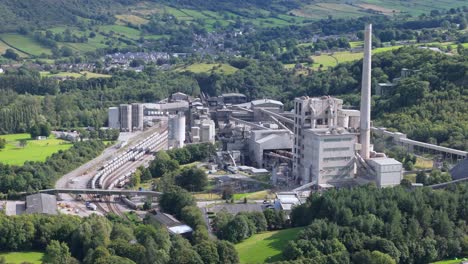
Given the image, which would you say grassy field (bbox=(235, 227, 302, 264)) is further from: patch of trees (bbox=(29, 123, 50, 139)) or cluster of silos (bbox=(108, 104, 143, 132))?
cluster of silos (bbox=(108, 104, 143, 132))

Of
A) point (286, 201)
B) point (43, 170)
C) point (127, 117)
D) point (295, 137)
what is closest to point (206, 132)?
point (127, 117)

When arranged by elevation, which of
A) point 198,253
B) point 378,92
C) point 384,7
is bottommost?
point 198,253

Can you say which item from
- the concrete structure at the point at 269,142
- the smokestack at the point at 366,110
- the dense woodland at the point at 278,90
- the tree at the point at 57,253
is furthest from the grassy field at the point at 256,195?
the dense woodland at the point at 278,90

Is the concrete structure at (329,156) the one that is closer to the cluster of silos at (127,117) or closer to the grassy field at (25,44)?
the cluster of silos at (127,117)

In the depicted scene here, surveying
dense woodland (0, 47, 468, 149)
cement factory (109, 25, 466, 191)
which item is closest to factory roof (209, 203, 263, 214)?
cement factory (109, 25, 466, 191)

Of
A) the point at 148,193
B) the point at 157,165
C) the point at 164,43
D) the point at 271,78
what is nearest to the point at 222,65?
the point at 271,78

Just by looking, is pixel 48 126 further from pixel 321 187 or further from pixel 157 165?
pixel 321 187
